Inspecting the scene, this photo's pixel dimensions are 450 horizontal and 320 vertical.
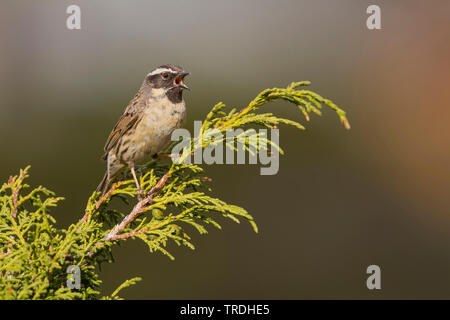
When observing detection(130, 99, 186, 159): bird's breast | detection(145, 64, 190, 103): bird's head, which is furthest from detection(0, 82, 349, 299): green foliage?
detection(145, 64, 190, 103): bird's head

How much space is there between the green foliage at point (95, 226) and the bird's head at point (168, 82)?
1.22 m

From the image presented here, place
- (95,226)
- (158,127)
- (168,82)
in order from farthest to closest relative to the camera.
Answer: (168,82) → (158,127) → (95,226)

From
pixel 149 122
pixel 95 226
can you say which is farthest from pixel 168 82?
pixel 95 226

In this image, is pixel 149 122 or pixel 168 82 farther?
pixel 168 82

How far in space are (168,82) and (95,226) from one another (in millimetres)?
1943

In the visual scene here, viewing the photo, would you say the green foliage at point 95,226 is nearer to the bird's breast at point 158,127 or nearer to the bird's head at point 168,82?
the bird's breast at point 158,127

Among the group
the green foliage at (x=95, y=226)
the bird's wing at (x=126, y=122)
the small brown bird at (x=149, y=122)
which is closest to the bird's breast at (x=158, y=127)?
the small brown bird at (x=149, y=122)

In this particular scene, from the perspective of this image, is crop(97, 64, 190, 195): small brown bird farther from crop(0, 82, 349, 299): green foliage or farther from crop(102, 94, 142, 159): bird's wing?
crop(0, 82, 349, 299): green foliage

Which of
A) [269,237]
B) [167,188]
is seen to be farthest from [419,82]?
[167,188]

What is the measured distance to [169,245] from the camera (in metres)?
6.25

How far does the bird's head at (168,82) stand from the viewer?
4047mm

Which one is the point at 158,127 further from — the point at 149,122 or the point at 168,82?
the point at 168,82

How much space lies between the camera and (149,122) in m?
3.96
